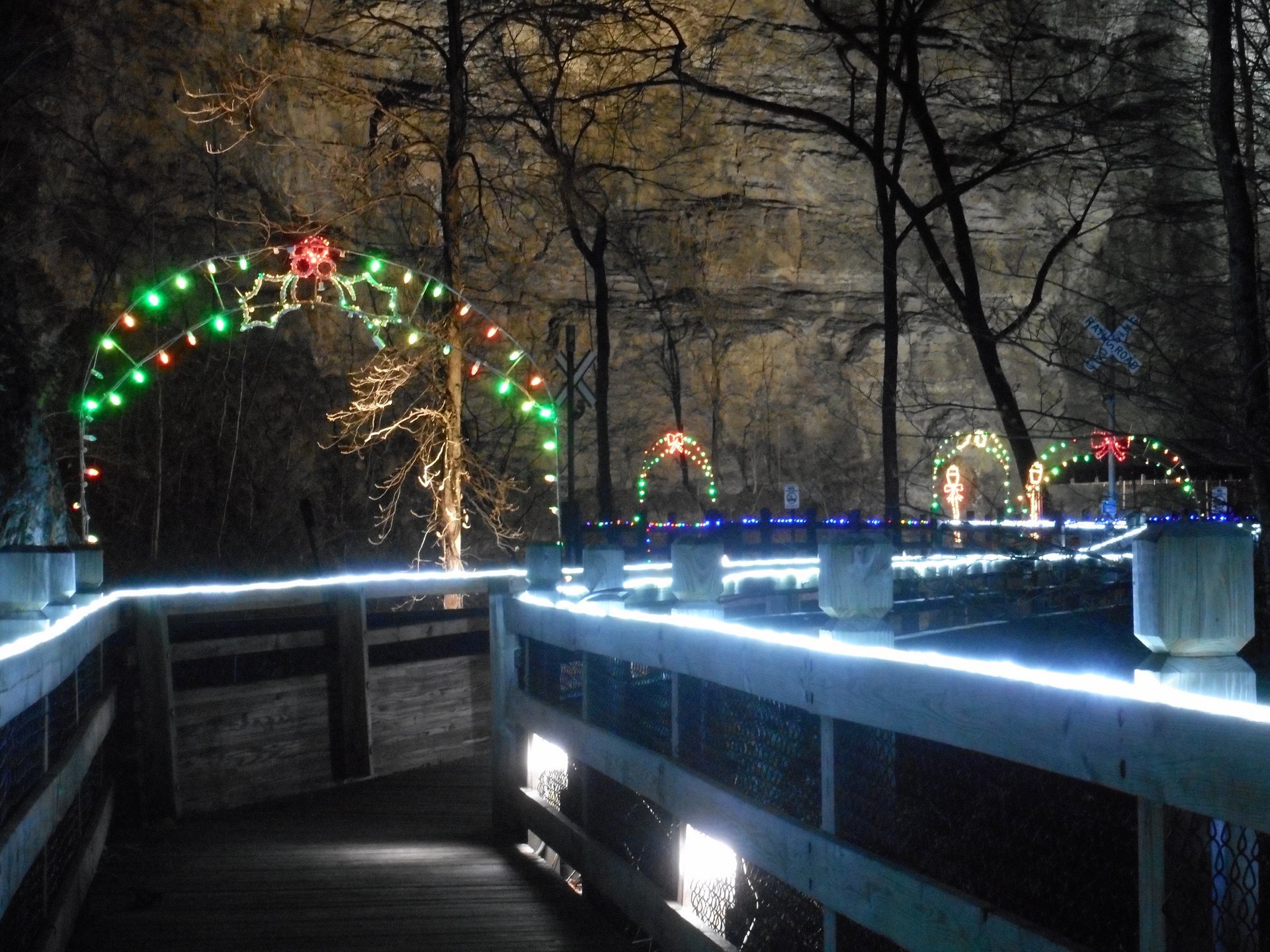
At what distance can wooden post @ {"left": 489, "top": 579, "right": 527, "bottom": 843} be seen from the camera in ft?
25.5

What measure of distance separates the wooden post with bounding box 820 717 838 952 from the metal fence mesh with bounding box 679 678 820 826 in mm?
258

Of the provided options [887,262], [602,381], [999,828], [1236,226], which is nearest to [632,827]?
[999,828]

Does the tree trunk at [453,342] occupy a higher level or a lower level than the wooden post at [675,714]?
higher

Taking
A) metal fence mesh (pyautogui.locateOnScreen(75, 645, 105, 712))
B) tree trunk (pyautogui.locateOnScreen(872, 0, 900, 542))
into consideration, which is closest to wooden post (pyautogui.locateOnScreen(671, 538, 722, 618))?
metal fence mesh (pyautogui.locateOnScreen(75, 645, 105, 712))

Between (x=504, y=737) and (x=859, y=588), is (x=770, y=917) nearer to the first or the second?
(x=859, y=588)

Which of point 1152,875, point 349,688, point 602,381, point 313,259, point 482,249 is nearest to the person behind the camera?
point 1152,875

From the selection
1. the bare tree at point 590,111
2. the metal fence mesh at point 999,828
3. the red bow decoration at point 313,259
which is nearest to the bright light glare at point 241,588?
the metal fence mesh at point 999,828

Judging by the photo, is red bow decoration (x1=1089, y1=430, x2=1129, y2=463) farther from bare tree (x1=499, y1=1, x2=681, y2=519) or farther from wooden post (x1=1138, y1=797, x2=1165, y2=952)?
wooden post (x1=1138, y1=797, x2=1165, y2=952)

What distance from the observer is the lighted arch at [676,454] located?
124ft

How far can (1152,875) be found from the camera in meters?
2.54

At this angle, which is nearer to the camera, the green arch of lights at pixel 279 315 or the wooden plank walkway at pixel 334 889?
the wooden plank walkway at pixel 334 889

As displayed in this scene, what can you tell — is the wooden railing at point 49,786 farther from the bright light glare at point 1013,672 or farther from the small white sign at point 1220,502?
the small white sign at point 1220,502

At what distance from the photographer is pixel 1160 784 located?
2459 mm

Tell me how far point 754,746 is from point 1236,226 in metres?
5.24
